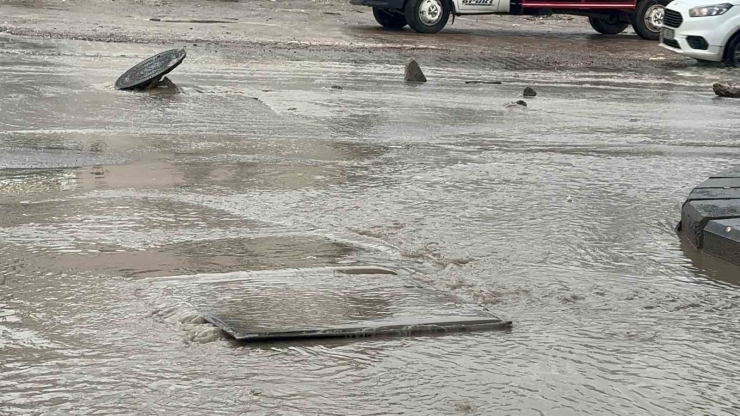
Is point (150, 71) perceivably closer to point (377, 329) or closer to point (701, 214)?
point (701, 214)

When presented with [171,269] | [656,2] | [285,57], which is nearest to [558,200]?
[171,269]

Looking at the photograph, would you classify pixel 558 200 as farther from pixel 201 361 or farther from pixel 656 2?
pixel 656 2

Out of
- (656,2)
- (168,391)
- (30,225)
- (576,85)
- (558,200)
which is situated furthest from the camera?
(656,2)

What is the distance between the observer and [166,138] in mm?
8148

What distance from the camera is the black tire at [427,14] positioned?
66.1 ft

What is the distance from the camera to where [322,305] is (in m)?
4.19

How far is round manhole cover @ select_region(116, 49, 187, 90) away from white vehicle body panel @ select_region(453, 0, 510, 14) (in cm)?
1016

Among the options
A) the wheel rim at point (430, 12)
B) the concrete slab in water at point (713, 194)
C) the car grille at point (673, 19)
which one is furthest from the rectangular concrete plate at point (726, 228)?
the wheel rim at point (430, 12)

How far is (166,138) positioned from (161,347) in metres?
4.61

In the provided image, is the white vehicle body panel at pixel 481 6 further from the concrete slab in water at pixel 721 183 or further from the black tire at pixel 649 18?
the concrete slab in water at pixel 721 183

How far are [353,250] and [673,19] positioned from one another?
12689mm

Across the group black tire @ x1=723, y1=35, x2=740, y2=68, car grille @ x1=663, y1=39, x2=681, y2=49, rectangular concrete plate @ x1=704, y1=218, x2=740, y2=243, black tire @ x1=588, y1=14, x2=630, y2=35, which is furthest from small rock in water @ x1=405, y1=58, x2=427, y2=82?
black tire @ x1=588, y1=14, x2=630, y2=35

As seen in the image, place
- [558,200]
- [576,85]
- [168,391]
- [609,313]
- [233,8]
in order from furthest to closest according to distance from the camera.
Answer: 1. [233,8]
2. [576,85]
3. [558,200]
4. [609,313]
5. [168,391]

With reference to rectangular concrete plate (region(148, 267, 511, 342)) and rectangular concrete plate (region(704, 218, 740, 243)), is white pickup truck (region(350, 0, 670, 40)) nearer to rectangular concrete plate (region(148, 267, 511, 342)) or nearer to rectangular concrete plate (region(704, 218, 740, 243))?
rectangular concrete plate (region(704, 218, 740, 243))
